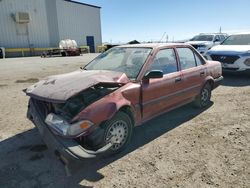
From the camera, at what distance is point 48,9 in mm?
29250

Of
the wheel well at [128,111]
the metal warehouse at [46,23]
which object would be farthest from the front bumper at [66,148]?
the metal warehouse at [46,23]

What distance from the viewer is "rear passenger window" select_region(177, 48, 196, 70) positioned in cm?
463

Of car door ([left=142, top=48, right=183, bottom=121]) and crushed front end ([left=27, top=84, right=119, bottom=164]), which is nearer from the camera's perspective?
crushed front end ([left=27, top=84, right=119, bottom=164])

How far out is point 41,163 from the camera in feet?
10.4

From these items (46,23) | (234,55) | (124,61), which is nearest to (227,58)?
(234,55)

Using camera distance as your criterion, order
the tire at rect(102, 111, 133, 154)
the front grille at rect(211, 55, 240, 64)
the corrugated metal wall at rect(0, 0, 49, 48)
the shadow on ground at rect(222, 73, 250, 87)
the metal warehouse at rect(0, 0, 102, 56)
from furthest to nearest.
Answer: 1. the metal warehouse at rect(0, 0, 102, 56)
2. the corrugated metal wall at rect(0, 0, 49, 48)
3. the front grille at rect(211, 55, 240, 64)
4. the shadow on ground at rect(222, 73, 250, 87)
5. the tire at rect(102, 111, 133, 154)

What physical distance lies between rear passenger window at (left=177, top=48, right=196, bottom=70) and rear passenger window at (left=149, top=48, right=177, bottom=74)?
237 millimetres

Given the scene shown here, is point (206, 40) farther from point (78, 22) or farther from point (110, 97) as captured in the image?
point (78, 22)

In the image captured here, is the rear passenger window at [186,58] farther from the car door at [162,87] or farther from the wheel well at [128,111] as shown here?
the wheel well at [128,111]

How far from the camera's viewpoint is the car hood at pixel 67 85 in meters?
2.90

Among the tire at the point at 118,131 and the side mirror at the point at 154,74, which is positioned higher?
the side mirror at the point at 154,74

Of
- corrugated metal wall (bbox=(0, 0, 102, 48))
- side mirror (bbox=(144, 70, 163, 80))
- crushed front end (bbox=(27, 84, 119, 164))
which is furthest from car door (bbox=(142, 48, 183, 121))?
corrugated metal wall (bbox=(0, 0, 102, 48))

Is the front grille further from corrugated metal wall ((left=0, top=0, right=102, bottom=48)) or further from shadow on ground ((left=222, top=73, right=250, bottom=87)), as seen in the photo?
corrugated metal wall ((left=0, top=0, right=102, bottom=48))

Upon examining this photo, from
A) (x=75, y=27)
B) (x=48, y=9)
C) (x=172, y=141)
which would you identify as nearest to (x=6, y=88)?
(x=172, y=141)
